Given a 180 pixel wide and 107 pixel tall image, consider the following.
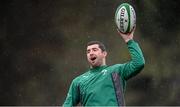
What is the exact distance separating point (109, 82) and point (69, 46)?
31.1ft

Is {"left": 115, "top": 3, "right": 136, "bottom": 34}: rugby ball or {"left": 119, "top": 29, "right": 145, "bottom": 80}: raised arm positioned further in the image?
{"left": 115, "top": 3, "right": 136, "bottom": 34}: rugby ball

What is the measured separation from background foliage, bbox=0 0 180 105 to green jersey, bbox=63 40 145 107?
853cm

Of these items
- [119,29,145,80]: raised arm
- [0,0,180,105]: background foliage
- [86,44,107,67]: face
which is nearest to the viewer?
[119,29,145,80]: raised arm

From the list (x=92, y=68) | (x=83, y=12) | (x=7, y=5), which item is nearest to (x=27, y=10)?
(x=7, y=5)

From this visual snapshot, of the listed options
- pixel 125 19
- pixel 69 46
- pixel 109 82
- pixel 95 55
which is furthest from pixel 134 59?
pixel 69 46

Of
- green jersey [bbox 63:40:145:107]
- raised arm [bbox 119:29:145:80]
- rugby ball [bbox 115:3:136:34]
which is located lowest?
green jersey [bbox 63:40:145:107]

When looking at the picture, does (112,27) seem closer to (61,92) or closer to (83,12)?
(83,12)

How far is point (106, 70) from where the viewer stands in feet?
16.7

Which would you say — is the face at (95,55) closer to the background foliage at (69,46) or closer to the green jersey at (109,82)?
the green jersey at (109,82)

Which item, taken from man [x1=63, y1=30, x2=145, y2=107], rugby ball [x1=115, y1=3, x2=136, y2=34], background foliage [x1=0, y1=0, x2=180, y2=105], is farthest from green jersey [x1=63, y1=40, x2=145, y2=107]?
background foliage [x1=0, y1=0, x2=180, y2=105]

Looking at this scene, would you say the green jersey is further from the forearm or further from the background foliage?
the background foliage

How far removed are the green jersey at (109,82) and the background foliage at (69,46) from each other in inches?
336

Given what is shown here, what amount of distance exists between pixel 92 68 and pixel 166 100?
339 inches

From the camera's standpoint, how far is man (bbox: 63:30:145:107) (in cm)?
490
